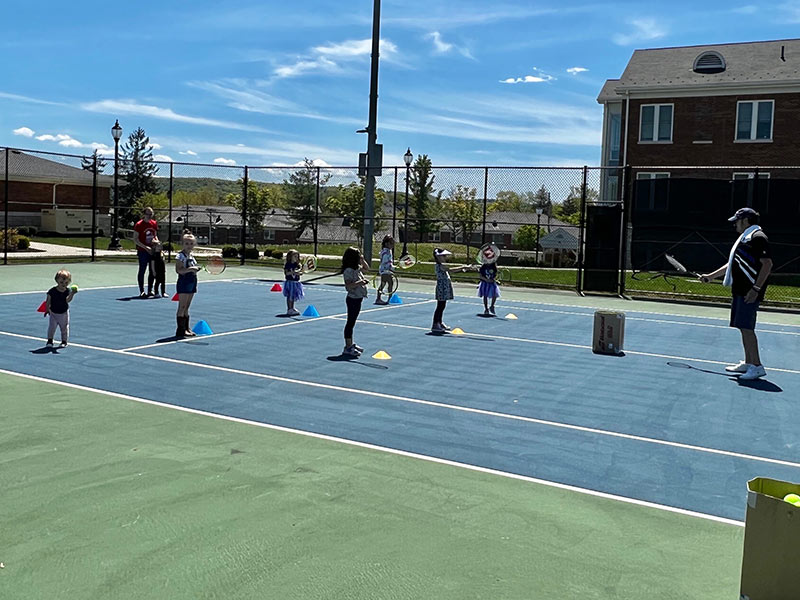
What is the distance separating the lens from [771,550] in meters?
3.48

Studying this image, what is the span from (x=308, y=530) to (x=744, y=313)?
7.37 meters

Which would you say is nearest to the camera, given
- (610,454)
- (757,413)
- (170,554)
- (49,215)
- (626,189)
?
(170,554)

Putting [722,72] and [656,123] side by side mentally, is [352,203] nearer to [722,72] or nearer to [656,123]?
[656,123]


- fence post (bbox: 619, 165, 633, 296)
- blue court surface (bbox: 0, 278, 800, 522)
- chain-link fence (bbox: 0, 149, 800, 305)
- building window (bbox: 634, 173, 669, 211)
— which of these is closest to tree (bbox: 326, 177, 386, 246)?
chain-link fence (bbox: 0, 149, 800, 305)

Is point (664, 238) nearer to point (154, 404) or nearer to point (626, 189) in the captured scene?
point (626, 189)

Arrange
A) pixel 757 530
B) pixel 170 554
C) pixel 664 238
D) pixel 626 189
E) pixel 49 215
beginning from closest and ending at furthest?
pixel 757 530 < pixel 170 554 < pixel 626 189 < pixel 664 238 < pixel 49 215

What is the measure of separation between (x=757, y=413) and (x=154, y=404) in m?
6.06

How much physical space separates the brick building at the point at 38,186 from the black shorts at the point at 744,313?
50712mm

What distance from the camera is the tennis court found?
4055 mm

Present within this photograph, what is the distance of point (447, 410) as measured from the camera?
7766 mm

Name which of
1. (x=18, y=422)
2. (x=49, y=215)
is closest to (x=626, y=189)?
(x=18, y=422)

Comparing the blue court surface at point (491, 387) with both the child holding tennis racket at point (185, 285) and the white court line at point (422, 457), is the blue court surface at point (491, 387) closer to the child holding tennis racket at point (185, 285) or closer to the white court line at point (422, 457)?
the white court line at point (422, 457)

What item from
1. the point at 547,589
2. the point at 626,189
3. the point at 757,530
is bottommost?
the point at 547,589

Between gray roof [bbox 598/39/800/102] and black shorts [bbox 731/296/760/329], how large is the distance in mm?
28596
